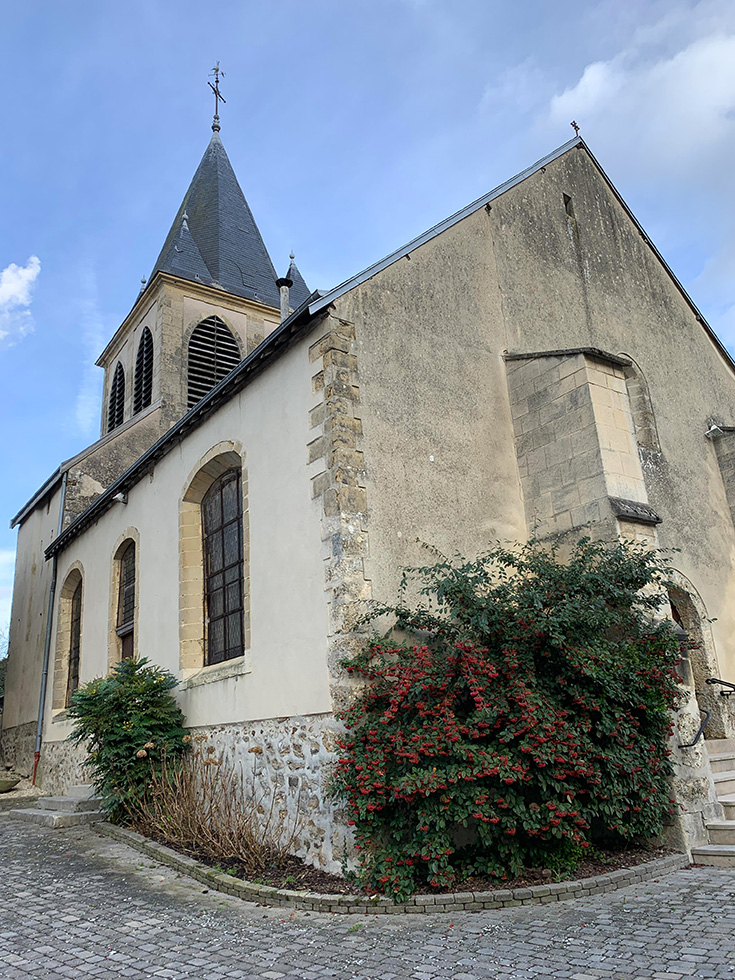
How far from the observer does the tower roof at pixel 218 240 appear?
17953 mm

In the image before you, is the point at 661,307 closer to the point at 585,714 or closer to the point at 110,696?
the point at 585,714

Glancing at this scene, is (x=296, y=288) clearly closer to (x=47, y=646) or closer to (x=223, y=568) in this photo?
(x=47, y=646)

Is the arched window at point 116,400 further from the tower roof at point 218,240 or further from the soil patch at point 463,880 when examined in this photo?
the soil patch at point 463,880

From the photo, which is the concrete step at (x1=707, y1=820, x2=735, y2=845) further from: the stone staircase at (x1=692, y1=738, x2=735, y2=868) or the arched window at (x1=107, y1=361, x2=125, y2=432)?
the arched window at (x1=107, y1=361, x2=125, y2=432)

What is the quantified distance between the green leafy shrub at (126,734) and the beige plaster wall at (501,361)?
333 cm

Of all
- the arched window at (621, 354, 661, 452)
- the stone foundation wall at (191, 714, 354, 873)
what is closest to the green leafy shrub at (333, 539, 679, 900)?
the stone foundation wall at (191, 714, 354, 873)

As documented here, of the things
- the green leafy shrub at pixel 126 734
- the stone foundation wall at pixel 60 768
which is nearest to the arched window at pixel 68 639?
the stone foundation wall at pixel 60 768

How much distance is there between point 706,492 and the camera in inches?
371

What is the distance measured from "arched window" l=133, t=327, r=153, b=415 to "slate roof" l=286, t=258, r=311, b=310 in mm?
3663

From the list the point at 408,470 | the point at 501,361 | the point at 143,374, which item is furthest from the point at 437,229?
the point at 143,374

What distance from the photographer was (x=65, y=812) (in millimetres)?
8523

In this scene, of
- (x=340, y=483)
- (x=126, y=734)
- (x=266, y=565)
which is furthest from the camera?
(x=126, y=734)

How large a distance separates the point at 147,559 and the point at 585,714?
241 inches

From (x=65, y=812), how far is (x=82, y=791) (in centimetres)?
145
